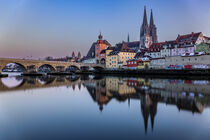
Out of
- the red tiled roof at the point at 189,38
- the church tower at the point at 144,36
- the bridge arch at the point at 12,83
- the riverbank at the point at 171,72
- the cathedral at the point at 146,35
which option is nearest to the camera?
the bridge arch at the point at 12,83

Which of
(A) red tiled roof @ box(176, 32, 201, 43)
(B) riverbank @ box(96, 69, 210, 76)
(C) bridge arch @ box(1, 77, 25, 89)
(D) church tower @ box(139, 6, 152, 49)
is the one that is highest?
(D) church tower @ box(139, 6, 152, 49)

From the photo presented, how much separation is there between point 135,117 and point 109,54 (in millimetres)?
74167

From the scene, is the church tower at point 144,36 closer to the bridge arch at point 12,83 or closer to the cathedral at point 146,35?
the cathedral at point 146,35

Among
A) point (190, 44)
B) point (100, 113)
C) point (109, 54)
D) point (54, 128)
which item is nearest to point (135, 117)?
point (100, 113)

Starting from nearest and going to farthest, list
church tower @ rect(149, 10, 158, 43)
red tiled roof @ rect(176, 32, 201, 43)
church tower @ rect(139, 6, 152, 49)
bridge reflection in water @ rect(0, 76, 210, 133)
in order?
1. bridge reflection in water @ rect(0, 76, 210, 133)
2. red tiled roof @ rect(176, 32, 201, 43)
3. church tower @ rect(139, 6, 152, 49)
4. church tower @ rect(149, 10, 158, 43)

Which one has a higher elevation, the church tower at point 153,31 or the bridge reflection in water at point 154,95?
the church tower at point 153,31

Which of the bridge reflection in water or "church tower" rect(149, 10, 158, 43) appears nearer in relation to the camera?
the bridge reflection in water

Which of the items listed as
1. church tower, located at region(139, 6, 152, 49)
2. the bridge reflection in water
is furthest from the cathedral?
the bridge reflection in water

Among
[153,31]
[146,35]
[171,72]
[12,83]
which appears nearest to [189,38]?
[171,72]

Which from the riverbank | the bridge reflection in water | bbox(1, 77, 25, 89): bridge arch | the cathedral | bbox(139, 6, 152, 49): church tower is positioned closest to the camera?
the bridge reflection in water

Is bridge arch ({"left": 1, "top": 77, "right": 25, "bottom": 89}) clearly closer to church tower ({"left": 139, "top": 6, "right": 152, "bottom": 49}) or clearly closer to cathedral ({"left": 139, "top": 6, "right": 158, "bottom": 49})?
cathedral ({"left": 139, "top": 6, "right": 158, "bottom": 49})

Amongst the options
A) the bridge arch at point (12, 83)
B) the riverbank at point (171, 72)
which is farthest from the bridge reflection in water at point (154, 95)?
the riverbank at point (171, 72)

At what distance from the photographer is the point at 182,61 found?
48.6 m

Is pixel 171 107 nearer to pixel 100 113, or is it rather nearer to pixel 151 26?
pixel 100 113
